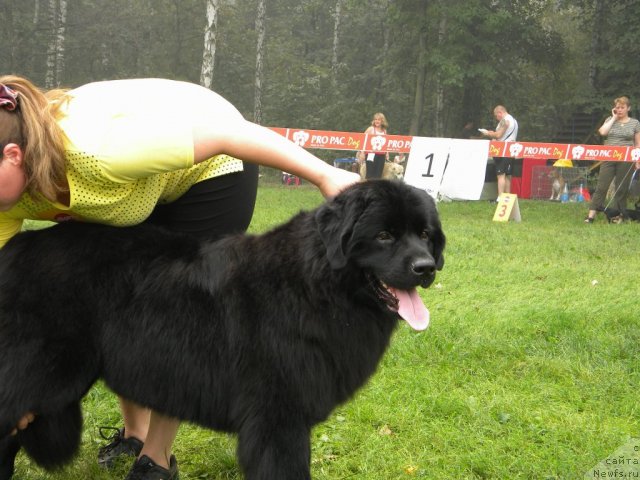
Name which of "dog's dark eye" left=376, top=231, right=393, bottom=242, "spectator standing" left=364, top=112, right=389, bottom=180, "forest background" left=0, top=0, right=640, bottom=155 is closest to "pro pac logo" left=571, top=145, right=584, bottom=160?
"spectator standing" left=364, top=112, right=389, bottom=180

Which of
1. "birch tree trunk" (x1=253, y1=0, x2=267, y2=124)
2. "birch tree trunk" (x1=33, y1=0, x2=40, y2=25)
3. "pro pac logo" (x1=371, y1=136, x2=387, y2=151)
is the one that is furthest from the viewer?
"birch tree trunk" (x1=33, y1=0, x2=40, y2=25)

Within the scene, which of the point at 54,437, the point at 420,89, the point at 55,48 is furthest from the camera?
the point at 420,89

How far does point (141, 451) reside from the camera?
3.12 meters

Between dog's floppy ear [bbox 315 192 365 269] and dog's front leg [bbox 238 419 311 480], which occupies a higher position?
dog's floppy ear [bbox 315 192 365 269]

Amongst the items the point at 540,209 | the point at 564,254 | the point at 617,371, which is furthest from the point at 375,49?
the point at 617,371

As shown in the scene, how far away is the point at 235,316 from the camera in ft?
8.16

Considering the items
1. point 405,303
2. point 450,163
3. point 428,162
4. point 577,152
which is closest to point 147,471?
point 405,303

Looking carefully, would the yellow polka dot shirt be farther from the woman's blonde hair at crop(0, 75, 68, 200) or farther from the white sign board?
the white sign board

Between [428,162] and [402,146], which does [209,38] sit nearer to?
[402,146]

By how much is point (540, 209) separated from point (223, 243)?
13.4 m

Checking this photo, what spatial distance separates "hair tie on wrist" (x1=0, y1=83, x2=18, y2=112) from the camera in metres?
2.22

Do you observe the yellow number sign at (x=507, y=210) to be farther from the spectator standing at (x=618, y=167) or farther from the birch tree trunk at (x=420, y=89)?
the birch tree trunk at (x=420, y=89)

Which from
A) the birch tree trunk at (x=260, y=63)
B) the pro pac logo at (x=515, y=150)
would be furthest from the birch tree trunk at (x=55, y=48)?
the pro pac logo at (x=515, y=150)

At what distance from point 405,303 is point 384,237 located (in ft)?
0.80
